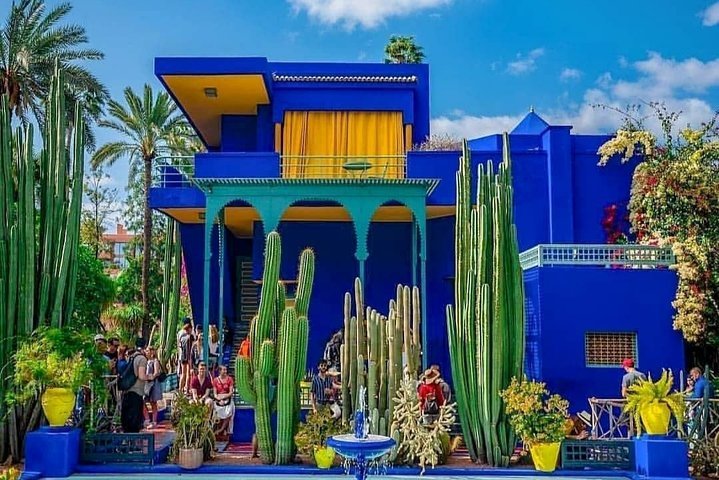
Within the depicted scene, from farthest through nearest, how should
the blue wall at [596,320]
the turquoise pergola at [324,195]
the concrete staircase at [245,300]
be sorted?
the concrete staircase at [245,300]
the turquoise pergola at [324,195]
the blue wall at [596,320]

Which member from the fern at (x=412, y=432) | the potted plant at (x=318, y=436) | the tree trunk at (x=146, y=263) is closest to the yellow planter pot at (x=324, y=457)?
the potted plant at (x=318, y=436)

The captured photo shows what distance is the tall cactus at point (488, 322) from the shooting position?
10.3 meters

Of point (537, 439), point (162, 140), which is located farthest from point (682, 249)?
point (162, 140)

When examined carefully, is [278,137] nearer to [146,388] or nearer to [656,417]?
[146,388]

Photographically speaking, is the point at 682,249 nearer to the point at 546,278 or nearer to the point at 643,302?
the point at 643,302

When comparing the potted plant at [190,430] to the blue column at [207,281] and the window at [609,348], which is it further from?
the window at [609,348]

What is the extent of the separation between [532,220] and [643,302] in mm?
4663

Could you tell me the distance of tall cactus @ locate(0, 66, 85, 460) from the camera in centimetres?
1041

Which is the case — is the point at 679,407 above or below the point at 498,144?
below

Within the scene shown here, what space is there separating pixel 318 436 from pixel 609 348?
18.2ft

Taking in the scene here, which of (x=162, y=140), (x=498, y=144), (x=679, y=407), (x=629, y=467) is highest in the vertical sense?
(x=162, y=140)

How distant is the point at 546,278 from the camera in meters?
12.6

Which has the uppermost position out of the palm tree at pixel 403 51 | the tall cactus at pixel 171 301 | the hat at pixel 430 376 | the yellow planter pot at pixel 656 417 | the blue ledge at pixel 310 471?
the palm tree at pixel 403 51

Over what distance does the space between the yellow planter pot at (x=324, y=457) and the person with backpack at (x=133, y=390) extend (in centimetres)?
306
